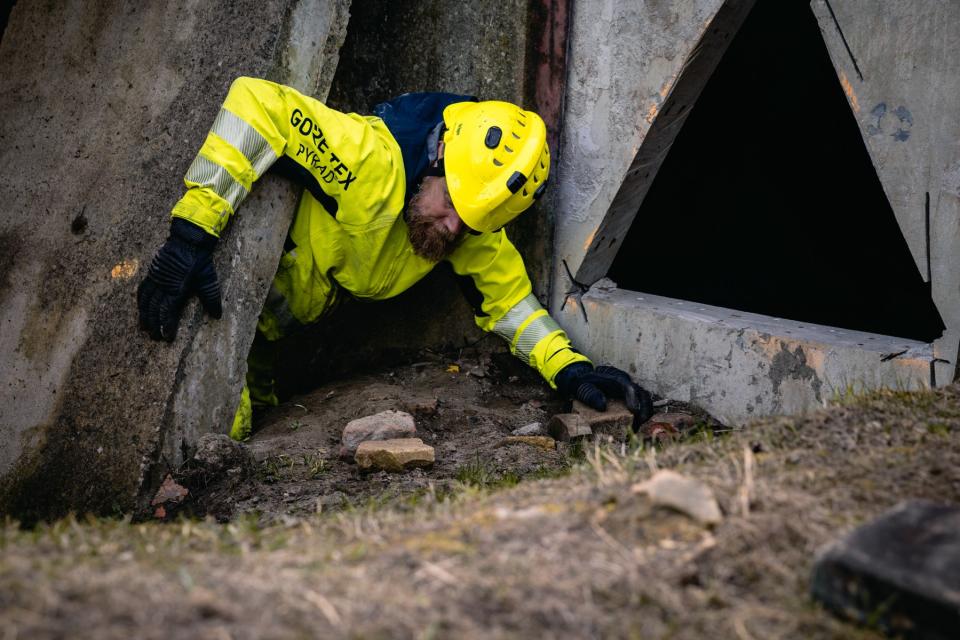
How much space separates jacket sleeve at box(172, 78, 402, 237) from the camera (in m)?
3.33

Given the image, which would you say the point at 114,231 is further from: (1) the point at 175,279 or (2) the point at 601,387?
(2) the point at 601,387

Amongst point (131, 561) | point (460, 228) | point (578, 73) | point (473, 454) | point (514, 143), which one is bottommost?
point (473, 454)

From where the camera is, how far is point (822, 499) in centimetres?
197

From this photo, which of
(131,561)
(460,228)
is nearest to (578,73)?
(460,228)

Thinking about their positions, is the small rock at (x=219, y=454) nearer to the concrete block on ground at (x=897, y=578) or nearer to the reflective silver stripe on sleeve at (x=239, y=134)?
the reflective silver stripe on sleeve at (x=239, y=134)

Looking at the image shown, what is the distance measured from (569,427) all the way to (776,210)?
2871 mm

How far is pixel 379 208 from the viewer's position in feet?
12.3

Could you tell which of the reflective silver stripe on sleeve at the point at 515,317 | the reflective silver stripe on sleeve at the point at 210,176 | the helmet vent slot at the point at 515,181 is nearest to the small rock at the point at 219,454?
the reflective silver stripe on sleeve at the point at 210,176

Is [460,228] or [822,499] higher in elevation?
[460,228]

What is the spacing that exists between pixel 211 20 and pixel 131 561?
2.69 meters

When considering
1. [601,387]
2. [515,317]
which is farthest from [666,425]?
[515,317]

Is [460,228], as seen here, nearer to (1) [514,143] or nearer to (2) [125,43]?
(1) [514,143]

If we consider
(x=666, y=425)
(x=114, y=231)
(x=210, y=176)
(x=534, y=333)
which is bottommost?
(x=666, y=425)

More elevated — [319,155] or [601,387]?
[319,155]
